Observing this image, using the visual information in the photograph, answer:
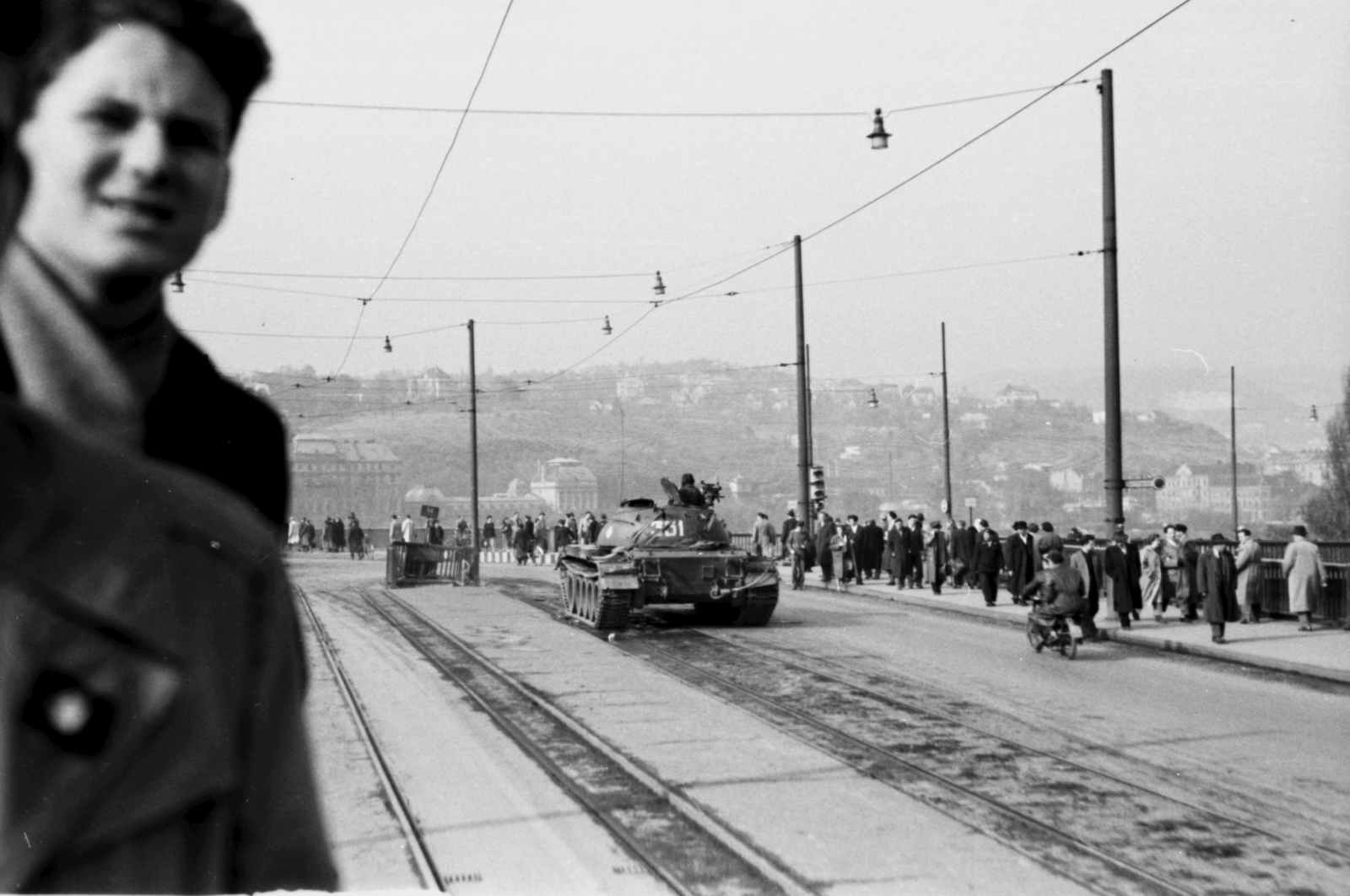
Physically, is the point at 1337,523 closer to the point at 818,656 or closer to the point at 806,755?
the point at 818,656

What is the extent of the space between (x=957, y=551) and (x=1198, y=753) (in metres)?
15.4

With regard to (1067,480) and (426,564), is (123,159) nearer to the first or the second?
(426,564)

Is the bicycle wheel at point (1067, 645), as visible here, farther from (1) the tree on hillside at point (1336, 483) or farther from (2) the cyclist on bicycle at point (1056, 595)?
(1) the tree on hillside at point (1336, 483)

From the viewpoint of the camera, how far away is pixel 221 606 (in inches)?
77.0

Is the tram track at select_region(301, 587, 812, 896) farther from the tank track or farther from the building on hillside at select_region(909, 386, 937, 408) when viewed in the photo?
the building on hillside at select_region(909, 386, 937, 408)

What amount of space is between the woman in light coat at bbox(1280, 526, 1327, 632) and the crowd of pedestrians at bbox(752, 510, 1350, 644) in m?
0.01

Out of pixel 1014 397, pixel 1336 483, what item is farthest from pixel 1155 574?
Result: pixel 1014 397

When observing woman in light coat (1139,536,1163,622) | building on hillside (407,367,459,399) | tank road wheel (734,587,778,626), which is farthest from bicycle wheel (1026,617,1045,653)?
building on hillside (407,367,459,399)

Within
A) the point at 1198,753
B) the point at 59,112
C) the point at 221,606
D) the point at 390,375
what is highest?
the point at 59,112

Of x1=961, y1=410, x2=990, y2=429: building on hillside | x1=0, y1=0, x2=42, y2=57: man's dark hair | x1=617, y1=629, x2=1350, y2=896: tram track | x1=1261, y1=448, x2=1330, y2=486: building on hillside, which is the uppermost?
x1=961, y1=410, x2=990, y2=429: building on hillside

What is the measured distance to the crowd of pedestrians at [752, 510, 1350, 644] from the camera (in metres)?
15.6

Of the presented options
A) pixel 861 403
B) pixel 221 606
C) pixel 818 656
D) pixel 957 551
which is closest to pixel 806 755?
pixel 818 656

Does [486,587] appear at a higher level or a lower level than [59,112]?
lower

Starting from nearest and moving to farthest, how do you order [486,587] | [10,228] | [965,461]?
[10,228] → [486,587] → [965,461]
